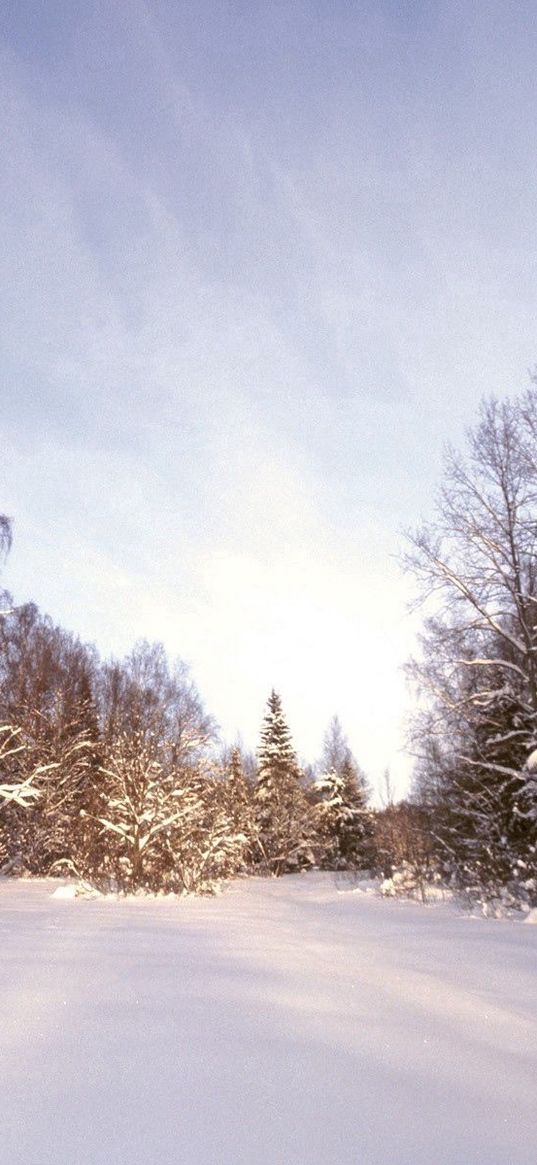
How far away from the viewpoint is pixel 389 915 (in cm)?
963

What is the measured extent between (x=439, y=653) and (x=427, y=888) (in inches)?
238

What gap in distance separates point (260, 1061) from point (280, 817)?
32.9 meters

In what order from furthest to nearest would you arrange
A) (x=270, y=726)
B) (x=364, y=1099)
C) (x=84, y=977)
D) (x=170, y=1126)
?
(x=270, y=726)
(x=84, y=977)
(x=364, y=1099)
(x=170, y=1126)

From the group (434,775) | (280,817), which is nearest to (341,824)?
(280,817)

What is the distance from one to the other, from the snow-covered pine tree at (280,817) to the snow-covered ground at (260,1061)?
29.9 m

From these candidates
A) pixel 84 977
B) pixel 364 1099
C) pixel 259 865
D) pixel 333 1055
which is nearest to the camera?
pixel 364 1099

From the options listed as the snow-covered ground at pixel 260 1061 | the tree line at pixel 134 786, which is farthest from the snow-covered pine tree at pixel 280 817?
the snow-covered ground at pixel 260 1061

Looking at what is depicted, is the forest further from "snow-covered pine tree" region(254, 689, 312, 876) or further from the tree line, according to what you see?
"snow-covered pine tree" region(254, 689, 312, 876)

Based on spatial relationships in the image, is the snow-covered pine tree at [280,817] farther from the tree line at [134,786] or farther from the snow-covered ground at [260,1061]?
the snow-covered ground at [260,1061]

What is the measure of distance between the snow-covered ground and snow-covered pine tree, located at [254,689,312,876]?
29.9m

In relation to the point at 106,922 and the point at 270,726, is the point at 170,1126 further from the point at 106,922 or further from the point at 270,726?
the point at 270,726

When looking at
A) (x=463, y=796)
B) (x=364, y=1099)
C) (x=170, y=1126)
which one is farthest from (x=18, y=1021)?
(x=463, y=796)

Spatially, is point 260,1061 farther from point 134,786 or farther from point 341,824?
point 341,824

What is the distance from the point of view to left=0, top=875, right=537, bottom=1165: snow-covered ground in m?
1.56
